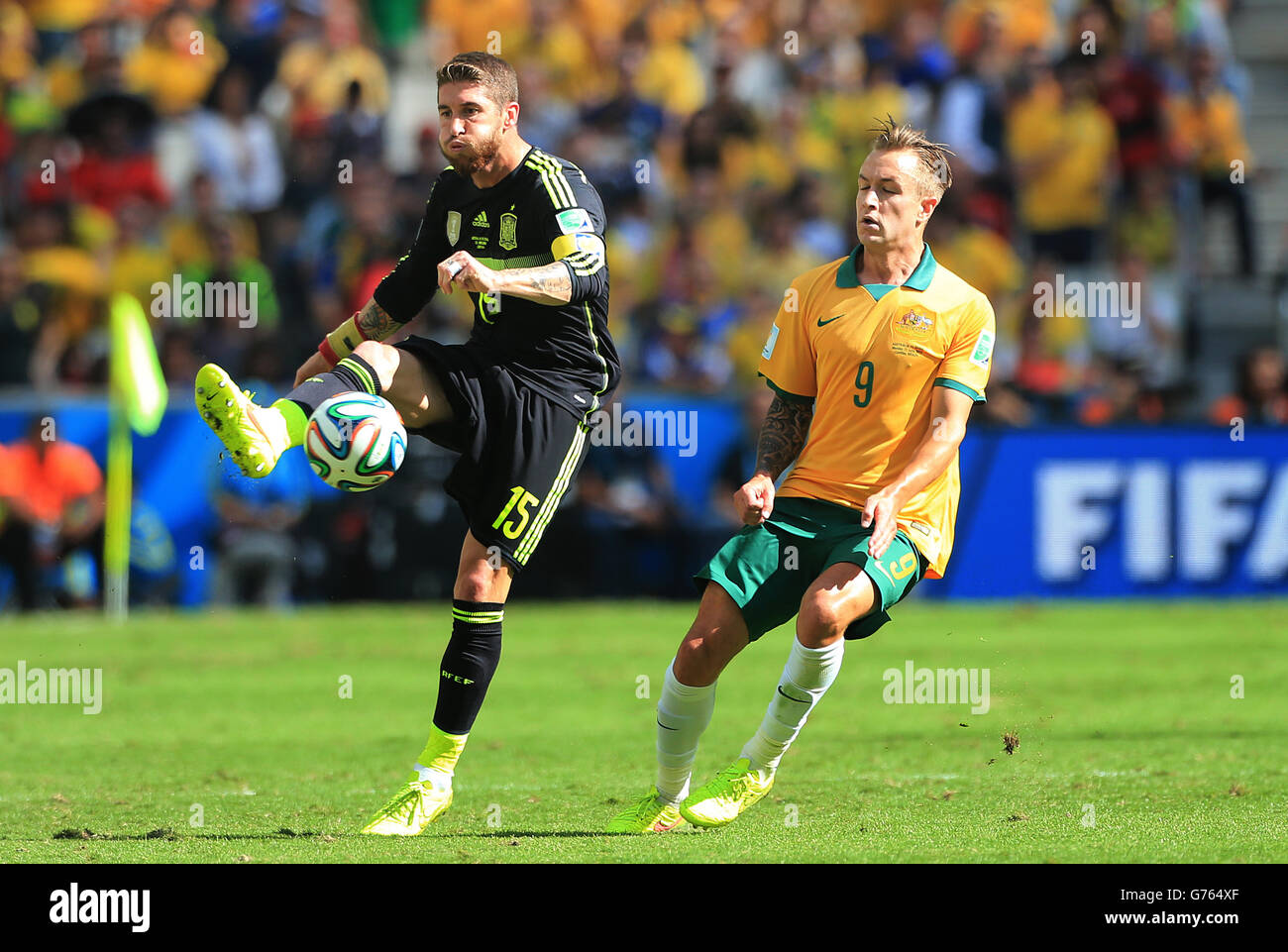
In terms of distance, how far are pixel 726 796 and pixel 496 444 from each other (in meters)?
1.50

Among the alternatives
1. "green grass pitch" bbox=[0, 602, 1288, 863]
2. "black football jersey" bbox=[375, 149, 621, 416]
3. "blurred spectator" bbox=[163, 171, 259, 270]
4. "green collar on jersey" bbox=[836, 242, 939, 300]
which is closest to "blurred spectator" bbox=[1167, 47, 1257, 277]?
"green grass pitch" bbox=[0, 602, 1288, 863]

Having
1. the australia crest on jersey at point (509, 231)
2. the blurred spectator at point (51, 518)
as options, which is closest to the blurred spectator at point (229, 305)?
the blurred spectator at point (51, 518)

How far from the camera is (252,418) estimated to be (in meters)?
5.76

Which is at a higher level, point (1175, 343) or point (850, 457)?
point (1175, 343)

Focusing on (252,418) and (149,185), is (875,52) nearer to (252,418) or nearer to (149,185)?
(149,185)

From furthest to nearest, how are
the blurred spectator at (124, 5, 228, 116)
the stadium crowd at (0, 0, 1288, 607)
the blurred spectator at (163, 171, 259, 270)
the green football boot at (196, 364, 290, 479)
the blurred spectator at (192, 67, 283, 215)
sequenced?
the blurred spectator at (124, 5, 228, 116) → the blurred spectator at (192, 67, 283, 215) → the blurred spectator at (163, 171, 259, 270) → the stadium crowd at (0, 0, 1288, 607) → the green football boot at (196, 364, 290, 479)

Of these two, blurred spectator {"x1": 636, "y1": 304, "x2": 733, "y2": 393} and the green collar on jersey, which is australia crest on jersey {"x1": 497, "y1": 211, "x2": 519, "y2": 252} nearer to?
the green collar on jersey

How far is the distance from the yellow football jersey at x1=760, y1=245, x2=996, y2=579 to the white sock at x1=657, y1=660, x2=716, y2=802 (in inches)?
31.4

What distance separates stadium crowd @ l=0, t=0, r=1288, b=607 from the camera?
15383 mm

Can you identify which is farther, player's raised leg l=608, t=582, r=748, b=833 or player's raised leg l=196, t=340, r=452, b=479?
player's raised leg l=608, t=582, r=748, b=833

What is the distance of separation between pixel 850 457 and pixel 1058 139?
11148 mm

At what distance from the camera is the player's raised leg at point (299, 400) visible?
573cm

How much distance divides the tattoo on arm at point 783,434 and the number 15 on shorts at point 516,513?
85cm
